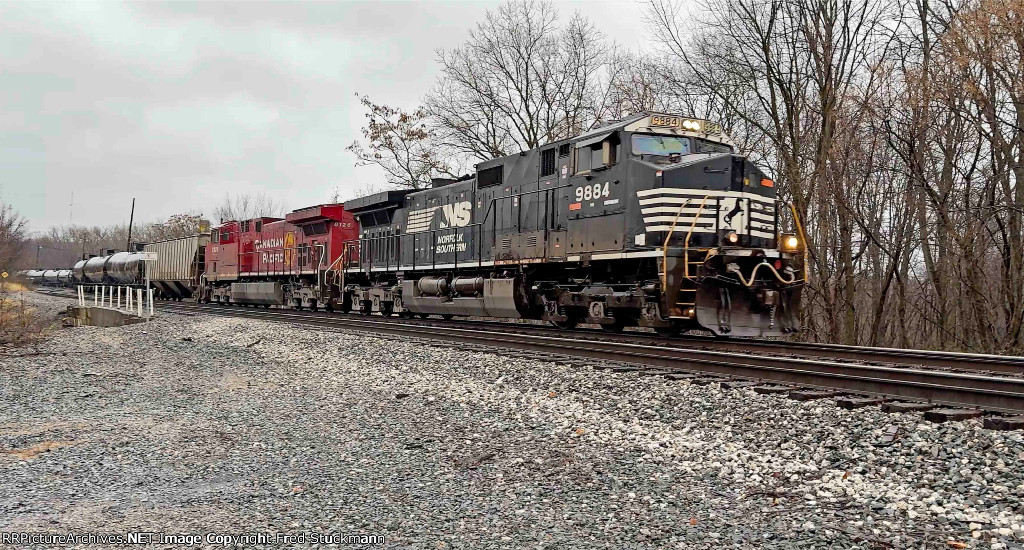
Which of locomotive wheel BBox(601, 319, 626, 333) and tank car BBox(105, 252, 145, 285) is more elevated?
tank car BBox(105, 252, 145, 285)

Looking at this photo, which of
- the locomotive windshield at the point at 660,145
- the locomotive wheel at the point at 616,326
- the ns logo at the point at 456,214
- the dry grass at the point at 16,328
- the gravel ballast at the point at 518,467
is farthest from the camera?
the ns logo at the point at 456,214

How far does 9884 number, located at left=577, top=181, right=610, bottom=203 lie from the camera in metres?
12.5

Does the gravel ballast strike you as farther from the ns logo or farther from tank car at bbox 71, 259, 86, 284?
tank car at bbox 71, 259, 86, 284

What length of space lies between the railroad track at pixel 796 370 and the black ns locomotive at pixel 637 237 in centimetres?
96

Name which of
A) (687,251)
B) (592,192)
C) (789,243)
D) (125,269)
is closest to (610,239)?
(592,192)

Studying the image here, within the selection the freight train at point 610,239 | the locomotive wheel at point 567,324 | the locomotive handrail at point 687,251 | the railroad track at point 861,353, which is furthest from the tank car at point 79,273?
the locomotive handrail at point 687,251

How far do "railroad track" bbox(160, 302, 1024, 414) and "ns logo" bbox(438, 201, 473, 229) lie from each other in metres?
3.54

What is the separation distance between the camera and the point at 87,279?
47406 mm

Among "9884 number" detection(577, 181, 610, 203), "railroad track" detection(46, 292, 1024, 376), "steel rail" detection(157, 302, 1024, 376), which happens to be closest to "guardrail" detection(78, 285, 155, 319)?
"9884 number" detection(577, 181, 610, 203)

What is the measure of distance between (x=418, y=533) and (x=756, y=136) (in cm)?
1997

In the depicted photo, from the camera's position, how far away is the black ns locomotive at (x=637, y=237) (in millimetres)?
11180

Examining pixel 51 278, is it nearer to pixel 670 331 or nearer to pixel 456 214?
pixel 456 214

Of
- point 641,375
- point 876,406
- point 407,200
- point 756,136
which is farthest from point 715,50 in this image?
point 876,406

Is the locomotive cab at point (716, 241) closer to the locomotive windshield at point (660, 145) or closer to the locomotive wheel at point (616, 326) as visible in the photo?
the locomotive windshield at point (660, 145)
